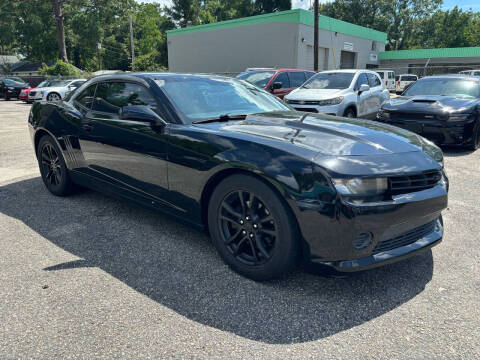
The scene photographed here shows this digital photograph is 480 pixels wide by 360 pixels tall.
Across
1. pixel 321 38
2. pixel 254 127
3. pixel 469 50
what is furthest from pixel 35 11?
pixel 254 127

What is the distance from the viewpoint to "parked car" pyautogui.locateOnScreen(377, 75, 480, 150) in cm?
704

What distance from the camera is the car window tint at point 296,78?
38.6 feet

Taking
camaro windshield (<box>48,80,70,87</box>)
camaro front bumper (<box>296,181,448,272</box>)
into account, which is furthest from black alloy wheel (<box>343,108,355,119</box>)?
camaro windshield (<box>48,80,70,87</box>)

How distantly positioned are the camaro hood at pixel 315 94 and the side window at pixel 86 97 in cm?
596

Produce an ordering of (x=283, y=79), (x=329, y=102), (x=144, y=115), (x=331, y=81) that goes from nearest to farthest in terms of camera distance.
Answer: (x=144, y=115) < (x=329, y=102) < (x=331, y=81) < (x=283, y=79)

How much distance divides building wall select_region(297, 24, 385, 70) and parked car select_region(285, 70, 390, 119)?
15940mm

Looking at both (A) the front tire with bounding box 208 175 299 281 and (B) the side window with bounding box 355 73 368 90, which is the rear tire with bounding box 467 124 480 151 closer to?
(B) the side window with bounding box 355 73 368 90

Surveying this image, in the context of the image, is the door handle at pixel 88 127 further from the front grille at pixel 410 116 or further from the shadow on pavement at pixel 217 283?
the front grille at pixel 410 116

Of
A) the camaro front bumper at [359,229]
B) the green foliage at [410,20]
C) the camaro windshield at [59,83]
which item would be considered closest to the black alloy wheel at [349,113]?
the camaro front bumper at [359,229]

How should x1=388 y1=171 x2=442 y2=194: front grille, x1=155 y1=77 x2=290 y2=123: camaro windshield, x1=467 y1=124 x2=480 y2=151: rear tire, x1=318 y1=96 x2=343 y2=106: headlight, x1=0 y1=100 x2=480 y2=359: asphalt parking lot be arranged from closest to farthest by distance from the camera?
x1=0 y1=100 x2=480 y2=359: asphalt parking lot, x1=388 y1=171 x2=442 y2=194: front grille, x1=155 y1=77 x2=290 y2=123: camaro windshield, x1=467 y1=124 x2=480 y2=151: rear tire, x1=318 y1=96 x2=343 y2=106: headlight

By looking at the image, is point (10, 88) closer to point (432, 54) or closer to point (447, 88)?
point (447, 88)

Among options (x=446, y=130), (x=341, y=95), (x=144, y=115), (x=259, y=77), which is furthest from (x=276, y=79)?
(x=144, y=115)

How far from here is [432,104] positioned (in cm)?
732

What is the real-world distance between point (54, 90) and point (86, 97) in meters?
17.7
